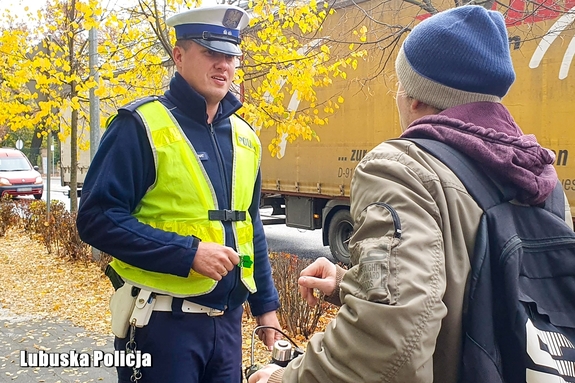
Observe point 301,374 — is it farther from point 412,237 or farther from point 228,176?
point 228,176

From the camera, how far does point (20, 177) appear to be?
2095cm

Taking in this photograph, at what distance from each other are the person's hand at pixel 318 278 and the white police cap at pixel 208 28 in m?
1.15

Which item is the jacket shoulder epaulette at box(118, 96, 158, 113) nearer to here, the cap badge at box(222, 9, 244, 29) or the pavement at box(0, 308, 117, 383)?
the cap badge at box(222, 9, 244, 29)

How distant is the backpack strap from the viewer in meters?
1.27

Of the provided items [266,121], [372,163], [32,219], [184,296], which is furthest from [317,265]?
[32,219]

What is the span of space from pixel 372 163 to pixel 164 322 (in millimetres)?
1225

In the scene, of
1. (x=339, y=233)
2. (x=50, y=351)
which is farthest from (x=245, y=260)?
(x=339, y=233)

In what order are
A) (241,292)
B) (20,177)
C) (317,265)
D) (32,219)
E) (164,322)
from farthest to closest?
(20,177) < (32,219) < (241,292) < (164,322) < (317,265)

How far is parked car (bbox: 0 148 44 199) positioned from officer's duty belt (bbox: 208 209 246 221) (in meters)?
20.0

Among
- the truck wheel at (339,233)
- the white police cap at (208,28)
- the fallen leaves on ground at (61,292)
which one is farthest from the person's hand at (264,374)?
the truck wheel at (339,233)

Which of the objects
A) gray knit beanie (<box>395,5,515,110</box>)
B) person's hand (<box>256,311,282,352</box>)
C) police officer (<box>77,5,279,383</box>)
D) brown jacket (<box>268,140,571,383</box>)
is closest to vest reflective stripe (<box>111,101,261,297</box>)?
police officer (<box>77,5,279,383</box>)

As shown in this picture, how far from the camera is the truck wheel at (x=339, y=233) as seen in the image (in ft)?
30.8

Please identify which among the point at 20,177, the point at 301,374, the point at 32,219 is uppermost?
the point at 301,374

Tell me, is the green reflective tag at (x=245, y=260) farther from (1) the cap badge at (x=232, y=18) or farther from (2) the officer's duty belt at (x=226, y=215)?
(1) the cap badge at (x=232, y=18)
